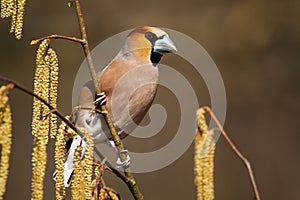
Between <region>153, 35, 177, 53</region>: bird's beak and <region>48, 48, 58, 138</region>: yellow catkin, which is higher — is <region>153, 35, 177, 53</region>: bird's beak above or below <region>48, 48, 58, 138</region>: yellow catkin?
above

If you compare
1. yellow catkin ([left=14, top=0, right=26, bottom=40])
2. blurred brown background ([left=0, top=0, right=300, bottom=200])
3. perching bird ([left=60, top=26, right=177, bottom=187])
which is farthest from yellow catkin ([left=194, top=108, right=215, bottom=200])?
blurred brown background ([left=0, top=0, right=300, bottom=200])

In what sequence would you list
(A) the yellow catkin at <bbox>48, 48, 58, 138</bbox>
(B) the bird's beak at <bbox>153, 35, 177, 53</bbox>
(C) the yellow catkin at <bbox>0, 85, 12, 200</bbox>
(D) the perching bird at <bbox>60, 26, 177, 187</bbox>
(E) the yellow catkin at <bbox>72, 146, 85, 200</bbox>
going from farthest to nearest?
(B) the bird's beak at <bbox>153, 35, 177, 53</bbox> → (D) the perching bird at <bbox>60, 26, 177, 187</bbox> → (A) the yellow catkin at <bbox>48, 48, 58, 138</bbox> → (E) the yellow catkin at <bbox>72, 146, 85, 200</bbox> → (C) the yellow catkin at <bbox>0, 85, 12, 200</bbox>

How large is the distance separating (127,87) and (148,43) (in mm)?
190

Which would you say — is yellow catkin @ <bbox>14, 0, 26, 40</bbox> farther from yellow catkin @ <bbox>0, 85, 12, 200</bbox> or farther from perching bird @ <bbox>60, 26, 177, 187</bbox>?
perching bird @ <bbox>60, 26, 177, 187</bbox>

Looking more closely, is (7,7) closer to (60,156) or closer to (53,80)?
(53,80)

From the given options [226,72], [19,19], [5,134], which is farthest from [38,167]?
[226,72]

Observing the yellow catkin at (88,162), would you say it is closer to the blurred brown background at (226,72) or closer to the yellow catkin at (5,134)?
the yellow catkin at (5,134)

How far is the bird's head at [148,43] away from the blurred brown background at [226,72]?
1.61m

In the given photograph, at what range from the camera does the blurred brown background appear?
3.63 meters

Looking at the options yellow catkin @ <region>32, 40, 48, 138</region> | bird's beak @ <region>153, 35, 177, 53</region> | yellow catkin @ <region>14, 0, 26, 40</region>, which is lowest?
yellow catkin @ <region>32, 40, 48, 138</region>

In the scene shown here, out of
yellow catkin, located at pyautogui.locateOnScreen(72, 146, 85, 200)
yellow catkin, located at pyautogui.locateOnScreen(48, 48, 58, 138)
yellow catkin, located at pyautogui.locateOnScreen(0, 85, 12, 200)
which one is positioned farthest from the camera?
yellow catkin, located at pyautogui.locateOnScreen(48, 48, 58, 138)

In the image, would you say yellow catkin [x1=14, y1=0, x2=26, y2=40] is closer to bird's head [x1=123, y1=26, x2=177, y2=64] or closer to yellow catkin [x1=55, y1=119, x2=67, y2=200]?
yellow catkin [x1=55, y1=119, x2=67, y2=200]

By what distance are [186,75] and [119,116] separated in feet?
6.51

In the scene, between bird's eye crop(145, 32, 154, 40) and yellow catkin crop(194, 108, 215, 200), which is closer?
yellow catkin crop(194, 108, 215, 200)
